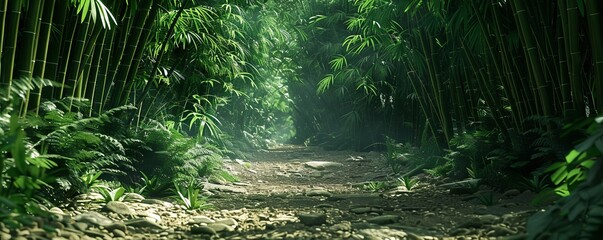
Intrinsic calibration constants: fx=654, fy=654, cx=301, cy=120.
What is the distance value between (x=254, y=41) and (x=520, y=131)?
4.57 metres

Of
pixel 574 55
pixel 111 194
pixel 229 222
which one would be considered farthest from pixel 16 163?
pixel 574 55

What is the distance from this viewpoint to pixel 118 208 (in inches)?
126

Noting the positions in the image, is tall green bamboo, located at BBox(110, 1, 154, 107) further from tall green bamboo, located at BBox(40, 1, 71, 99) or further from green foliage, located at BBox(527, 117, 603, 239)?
green foliage, located at BBox(527, 117, 603, 239)

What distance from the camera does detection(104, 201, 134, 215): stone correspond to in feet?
10.4

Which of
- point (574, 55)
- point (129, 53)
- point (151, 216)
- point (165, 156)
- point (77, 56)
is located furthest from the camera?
point (165, 156)

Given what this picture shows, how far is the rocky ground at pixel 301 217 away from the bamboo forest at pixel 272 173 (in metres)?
0.01

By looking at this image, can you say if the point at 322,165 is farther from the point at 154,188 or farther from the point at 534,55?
the point at 534,55

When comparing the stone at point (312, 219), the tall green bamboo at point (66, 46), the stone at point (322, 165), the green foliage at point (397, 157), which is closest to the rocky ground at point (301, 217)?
the stone at point (312, 219)

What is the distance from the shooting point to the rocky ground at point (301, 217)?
257cm

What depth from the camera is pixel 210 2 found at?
5.87 metres

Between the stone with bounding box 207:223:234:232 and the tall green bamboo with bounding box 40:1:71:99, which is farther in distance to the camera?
the tall green bamboo with bounding box 40:1:71:99

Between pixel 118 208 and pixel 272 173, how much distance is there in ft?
14.1

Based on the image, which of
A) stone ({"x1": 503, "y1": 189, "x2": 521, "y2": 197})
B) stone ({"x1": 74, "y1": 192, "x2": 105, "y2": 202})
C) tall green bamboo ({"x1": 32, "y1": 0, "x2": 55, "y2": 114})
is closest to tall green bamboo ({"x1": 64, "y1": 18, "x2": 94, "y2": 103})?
tall green bamboo ({"x1": 32, "y1": 0, "x2": 55, "y2": 114})

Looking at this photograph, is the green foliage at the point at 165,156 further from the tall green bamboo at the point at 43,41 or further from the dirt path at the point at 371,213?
the tall green bamboo at the point at 43,41
